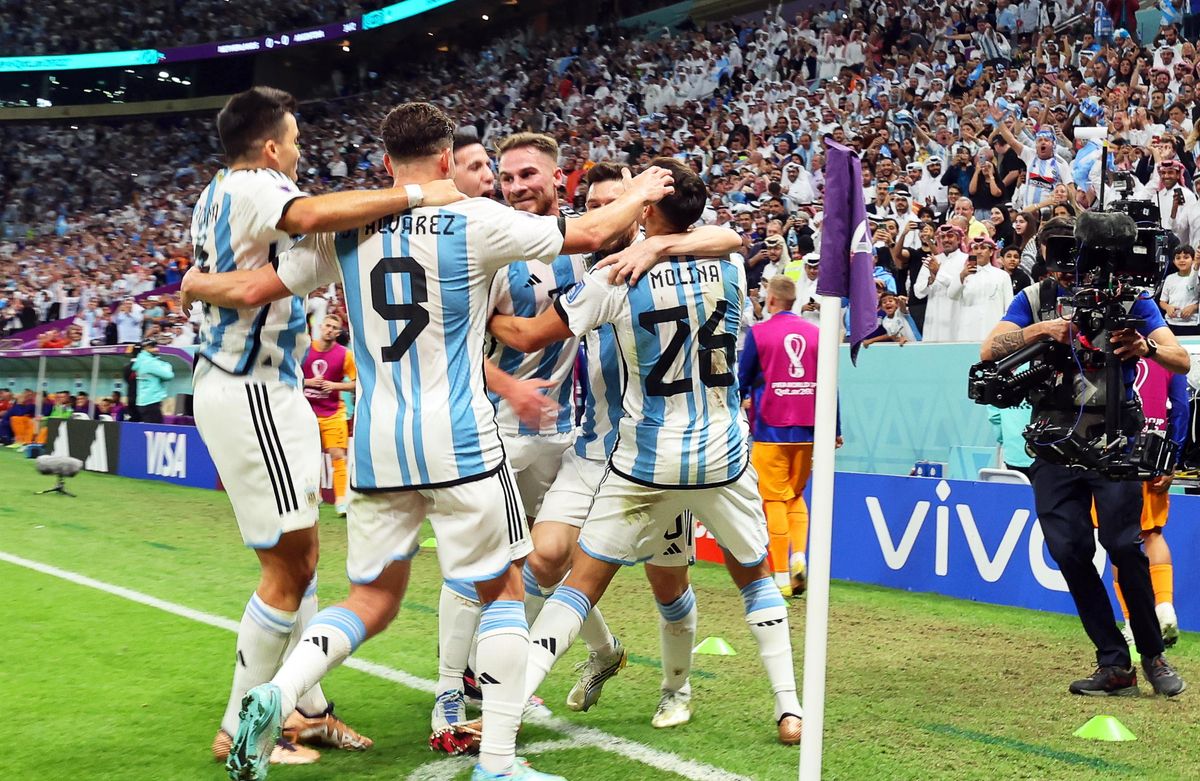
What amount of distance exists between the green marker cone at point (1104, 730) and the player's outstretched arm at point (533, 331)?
253cm

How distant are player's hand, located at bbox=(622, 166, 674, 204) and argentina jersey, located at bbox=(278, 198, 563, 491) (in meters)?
0.46

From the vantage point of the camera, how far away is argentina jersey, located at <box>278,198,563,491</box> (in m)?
3.51

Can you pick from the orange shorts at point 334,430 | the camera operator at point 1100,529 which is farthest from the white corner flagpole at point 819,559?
the orange shorts at point 334,430

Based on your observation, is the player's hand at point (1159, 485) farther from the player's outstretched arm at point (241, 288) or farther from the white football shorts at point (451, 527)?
the player's outstretched arm at point (241, 288)

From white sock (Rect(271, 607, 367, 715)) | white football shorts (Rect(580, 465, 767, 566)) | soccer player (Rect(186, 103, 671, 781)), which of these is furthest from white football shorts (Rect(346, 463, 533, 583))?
white football shorts (Rect(580, 465, 767, 566))

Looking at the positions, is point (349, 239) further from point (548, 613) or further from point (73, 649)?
point (73, 649)

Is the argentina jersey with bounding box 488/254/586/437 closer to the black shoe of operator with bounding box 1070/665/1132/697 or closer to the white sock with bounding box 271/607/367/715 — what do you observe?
the white sock with bounding box 271/607/367/715

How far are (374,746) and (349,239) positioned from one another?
193cm

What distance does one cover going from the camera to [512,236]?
3574 millimetres

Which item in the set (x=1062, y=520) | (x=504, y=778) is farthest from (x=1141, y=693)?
(x=504, y=778)

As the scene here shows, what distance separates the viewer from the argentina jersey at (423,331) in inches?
138

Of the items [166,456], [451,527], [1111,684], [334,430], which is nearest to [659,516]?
[451,527]

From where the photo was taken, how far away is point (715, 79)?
21.6 meters

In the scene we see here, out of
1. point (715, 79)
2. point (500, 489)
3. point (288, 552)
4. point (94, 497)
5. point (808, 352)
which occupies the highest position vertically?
point (715, 79)
